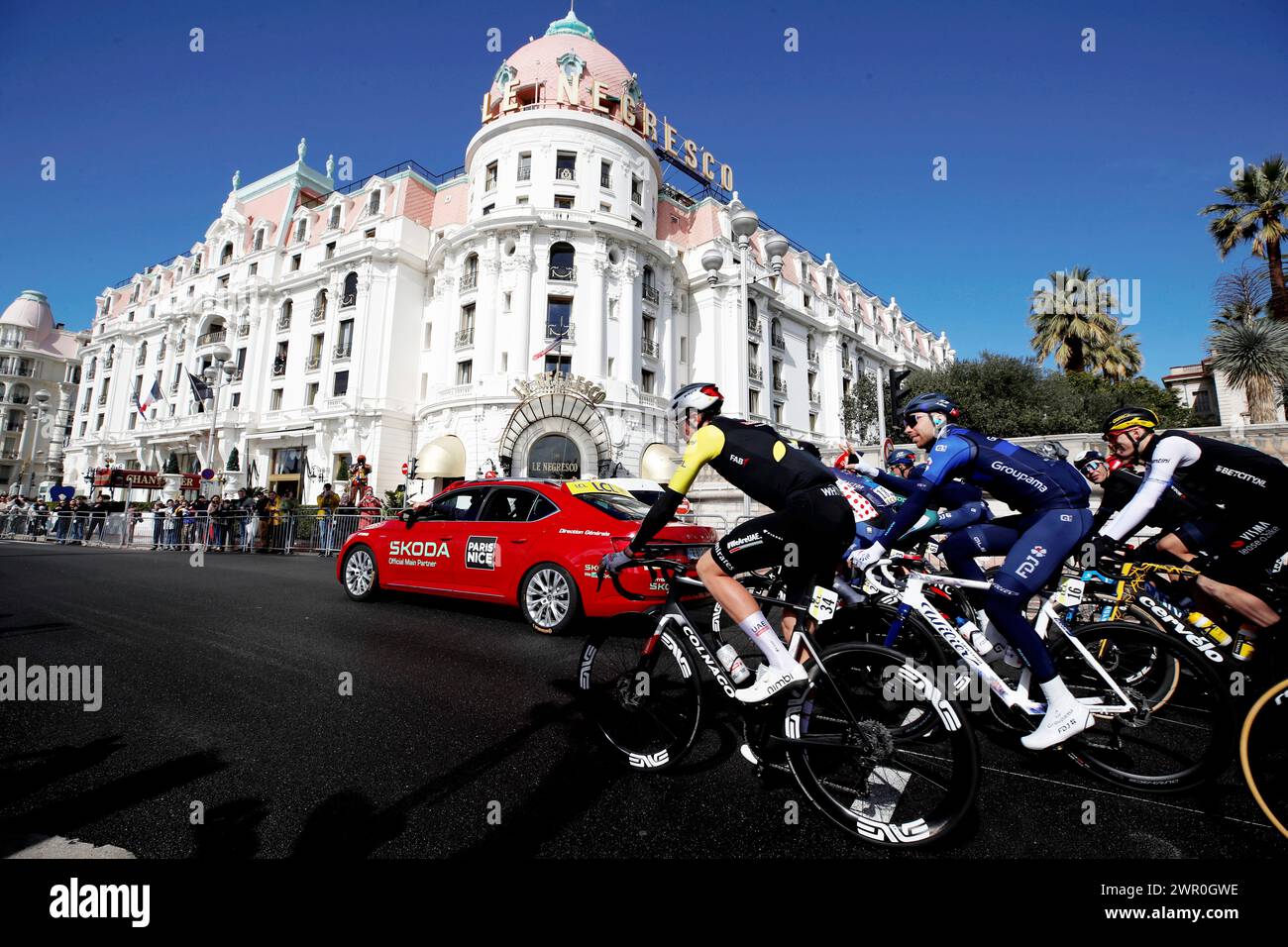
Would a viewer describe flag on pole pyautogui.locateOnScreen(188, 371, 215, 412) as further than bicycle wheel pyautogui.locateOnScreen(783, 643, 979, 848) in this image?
Yes

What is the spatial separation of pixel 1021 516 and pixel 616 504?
378 centimetres

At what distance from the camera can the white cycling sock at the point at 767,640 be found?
8.84 ft

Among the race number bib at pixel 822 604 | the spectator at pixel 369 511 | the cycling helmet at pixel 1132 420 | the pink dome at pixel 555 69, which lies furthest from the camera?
the pink dome at pixel 555 69

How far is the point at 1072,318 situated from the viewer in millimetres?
28391

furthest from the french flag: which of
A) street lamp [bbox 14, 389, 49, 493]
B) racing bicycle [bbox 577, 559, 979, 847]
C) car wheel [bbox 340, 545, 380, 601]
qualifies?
racing bicycle [bbox 577, 559, 979, 847]

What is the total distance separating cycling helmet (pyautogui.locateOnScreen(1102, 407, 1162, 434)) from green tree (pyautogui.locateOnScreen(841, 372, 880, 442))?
3348cm

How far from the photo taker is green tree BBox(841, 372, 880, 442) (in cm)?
3616

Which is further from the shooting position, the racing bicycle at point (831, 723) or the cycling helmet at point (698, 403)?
the cycling helmet at point (698, 403)

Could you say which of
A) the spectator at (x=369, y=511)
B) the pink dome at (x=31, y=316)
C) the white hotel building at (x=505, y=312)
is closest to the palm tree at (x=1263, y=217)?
the white hotel building at (x=505, y=312)

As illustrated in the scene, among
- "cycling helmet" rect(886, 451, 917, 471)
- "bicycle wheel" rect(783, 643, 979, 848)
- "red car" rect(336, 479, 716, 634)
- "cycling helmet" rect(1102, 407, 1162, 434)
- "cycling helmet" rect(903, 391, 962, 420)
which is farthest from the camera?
"cycling helmet" rect(886, 451, 917, 471)

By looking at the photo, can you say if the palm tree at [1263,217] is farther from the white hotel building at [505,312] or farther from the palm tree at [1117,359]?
the white hotel building at [505,312]

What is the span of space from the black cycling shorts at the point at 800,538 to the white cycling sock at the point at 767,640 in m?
0.28

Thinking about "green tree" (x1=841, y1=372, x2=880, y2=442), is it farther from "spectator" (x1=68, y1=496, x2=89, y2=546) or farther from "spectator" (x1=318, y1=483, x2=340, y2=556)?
"spectator" (x1=68, y1=496, x2=89, y2=546)

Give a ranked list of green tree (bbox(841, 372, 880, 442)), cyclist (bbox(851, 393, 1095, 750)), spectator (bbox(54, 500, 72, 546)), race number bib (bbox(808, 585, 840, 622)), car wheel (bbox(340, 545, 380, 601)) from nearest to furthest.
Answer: cyclist (bbox(851, 393, 1095, 750))
race number bib (bbox(808, 585, 840, 622))
car wheel (bbox(340, 545, 380, 601))
spectator (bbox(54, 500, 72, 546))
green tree (bbox(841, 372, 880, 442))
